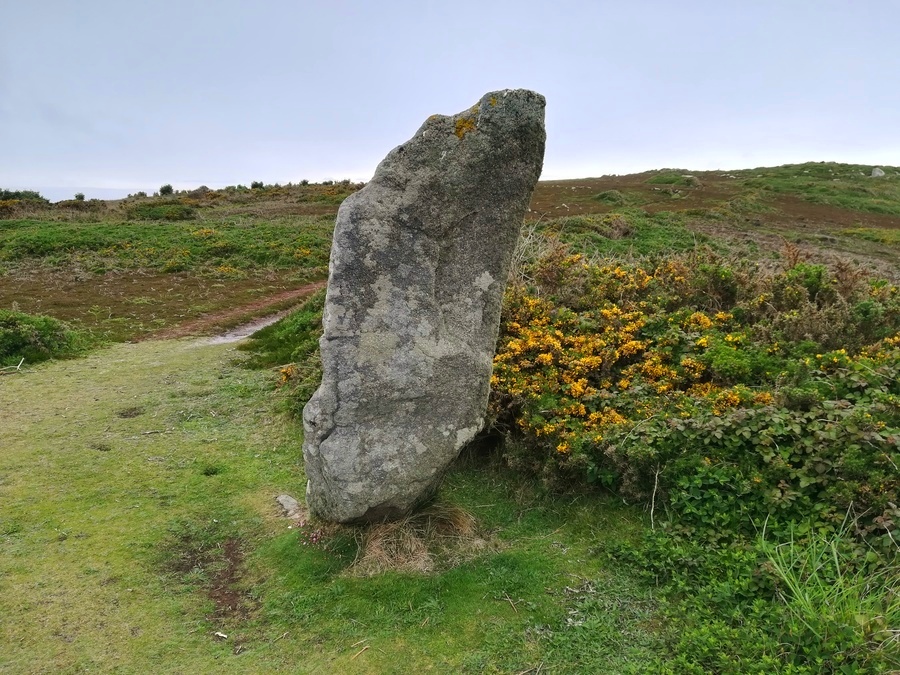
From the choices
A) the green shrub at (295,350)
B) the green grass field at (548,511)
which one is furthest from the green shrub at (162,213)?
the green grass field at (548,511)

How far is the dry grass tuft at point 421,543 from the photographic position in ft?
15.5

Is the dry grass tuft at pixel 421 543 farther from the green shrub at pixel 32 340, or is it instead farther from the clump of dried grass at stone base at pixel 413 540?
the green shrub at pixel 32 340

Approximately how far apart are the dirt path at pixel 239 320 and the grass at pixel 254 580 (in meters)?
6.42

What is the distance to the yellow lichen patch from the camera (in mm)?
4648

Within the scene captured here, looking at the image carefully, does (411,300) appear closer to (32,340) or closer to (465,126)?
(465,126)

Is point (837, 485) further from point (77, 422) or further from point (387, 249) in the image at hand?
point (77, 422)

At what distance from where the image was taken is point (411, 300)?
4.83m

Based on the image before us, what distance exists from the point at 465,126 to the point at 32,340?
9.91 meters

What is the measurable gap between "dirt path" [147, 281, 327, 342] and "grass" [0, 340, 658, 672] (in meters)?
6.42

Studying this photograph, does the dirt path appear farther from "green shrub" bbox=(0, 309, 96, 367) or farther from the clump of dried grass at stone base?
the clump of dried grass at stone base

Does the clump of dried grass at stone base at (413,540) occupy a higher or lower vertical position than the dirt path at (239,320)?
lower

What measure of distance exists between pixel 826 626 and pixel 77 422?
8.37 meters

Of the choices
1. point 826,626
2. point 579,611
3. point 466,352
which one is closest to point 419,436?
point 466,352

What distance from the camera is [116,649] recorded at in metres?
4.01
